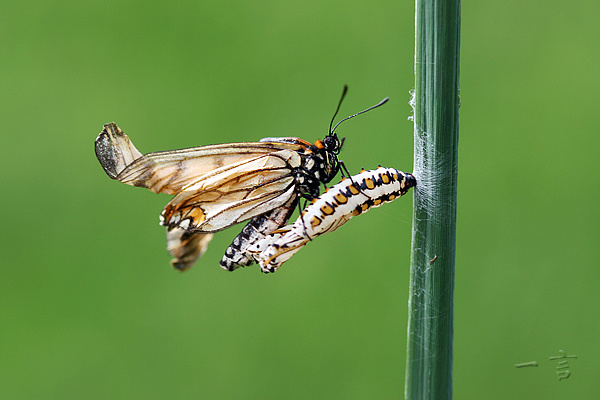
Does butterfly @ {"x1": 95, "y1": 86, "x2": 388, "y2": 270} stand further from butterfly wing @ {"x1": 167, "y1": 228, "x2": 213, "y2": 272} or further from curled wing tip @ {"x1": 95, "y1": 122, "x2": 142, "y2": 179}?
butterfly wing @ {"x1": 167, "y1": 228, "x2": 213, "y2": 272}

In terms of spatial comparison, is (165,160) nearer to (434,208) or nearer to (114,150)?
(114,150)

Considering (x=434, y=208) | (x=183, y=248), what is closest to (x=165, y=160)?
(x=183, y=248)

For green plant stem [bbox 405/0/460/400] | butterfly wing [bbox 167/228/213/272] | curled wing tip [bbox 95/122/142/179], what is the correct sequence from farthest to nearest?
butterfly wing [bbox 167/228/213/272] → curled wing tip [bbox 95/122/142/179] → green plant stem [bbox 405/0/460/400]

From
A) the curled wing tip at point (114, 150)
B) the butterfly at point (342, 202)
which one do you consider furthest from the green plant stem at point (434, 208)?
the curled wing tip at point (114, 150)

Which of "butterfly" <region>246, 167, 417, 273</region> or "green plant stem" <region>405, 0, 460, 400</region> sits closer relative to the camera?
"green plant stem" <region>405, 0, 460, 400</region>

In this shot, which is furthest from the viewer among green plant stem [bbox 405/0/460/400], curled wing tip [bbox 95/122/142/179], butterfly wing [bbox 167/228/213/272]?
butterfly wing [bbox 167/228/213/272]

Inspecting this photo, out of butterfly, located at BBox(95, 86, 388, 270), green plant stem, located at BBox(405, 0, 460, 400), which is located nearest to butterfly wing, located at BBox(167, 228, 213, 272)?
butterfly, located at BBox(95, 86, 388, 270)

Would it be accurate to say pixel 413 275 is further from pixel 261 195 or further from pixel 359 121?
pixel 359 121

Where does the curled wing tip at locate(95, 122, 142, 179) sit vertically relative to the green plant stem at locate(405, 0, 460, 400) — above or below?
above

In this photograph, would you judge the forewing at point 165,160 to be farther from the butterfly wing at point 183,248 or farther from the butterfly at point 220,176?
the butterfly wing at point 183,248
